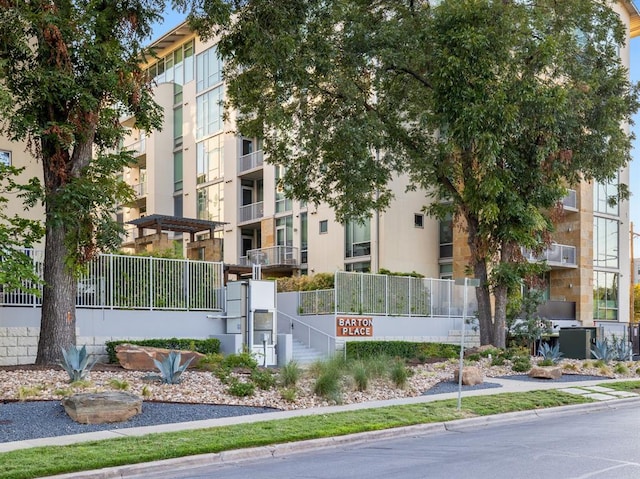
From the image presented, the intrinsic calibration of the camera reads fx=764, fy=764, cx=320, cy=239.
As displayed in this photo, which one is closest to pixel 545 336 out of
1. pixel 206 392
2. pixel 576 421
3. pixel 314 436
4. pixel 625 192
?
pixel 625 192

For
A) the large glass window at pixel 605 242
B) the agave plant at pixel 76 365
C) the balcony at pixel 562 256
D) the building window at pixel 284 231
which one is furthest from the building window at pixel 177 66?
the agave plant at pixel 76 365

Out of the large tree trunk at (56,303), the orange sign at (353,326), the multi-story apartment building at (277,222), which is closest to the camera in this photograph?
the large tree trunk at (56,303)

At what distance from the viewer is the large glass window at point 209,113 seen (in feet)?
149

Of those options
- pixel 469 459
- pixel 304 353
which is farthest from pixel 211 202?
pixel 469 459

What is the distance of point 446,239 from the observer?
3931 cm

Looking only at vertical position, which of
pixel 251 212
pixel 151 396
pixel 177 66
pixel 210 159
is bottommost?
pixel 151 396

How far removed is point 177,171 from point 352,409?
3775 cm

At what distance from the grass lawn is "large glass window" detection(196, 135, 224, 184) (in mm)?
32031

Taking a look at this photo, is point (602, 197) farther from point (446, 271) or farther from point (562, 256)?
point (446, 271)

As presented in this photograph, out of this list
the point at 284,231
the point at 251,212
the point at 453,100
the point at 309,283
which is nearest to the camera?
the point at 453,100

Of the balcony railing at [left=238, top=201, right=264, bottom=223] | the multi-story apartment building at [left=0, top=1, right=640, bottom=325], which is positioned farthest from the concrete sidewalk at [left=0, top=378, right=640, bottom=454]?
the balcony railing at [left=238, top=201, right=264, bottom=223]

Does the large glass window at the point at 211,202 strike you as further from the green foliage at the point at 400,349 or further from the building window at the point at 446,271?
the green foliage at the point at 400,349

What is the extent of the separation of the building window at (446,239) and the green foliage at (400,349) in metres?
10.8

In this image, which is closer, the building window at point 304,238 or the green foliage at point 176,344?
the green foliage at point 176,344
